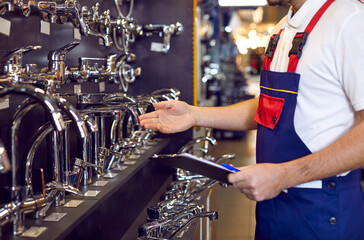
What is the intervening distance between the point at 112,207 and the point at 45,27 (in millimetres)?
863

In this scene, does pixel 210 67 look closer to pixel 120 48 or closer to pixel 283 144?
pixel 120 48

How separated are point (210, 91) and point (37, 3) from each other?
594 centimetres

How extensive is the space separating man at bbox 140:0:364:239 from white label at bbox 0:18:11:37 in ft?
2.91

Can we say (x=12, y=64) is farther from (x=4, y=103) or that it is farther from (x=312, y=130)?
(x=312, y=130)

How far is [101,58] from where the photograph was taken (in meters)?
2.57

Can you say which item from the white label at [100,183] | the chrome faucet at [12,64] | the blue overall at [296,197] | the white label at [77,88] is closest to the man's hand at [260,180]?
the blue overall at [296,197]

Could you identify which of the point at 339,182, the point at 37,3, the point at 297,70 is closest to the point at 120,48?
the point at 37,3

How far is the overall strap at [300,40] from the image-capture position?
1.54 m

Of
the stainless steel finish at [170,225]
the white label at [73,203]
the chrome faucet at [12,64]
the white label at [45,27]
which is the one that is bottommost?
the stainless steel finish at [170,225]

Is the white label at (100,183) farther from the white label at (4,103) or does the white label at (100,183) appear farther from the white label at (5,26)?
the white label at (5,26)

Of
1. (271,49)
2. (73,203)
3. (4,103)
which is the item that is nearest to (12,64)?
(4,103)

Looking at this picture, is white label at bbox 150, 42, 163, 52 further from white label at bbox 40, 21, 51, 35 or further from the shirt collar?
the shirt collar

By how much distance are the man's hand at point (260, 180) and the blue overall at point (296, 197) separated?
212mm

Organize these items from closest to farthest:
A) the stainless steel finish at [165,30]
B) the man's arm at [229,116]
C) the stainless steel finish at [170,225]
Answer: the stainless steel finish at [170,225], the man's arm at [229,116], the stainless steel finish at [165,30]
